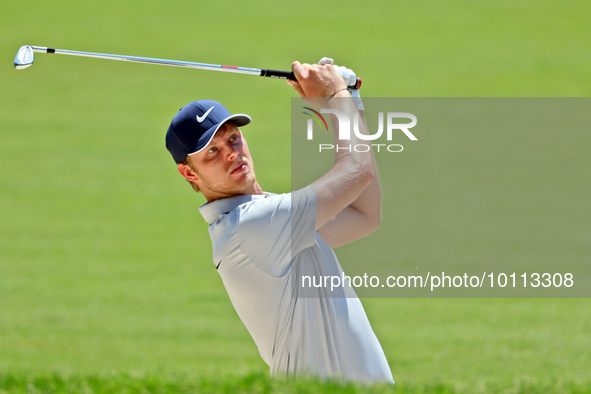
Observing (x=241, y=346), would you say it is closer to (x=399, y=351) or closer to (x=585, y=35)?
(x=399, y=351)

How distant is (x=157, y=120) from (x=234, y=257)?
47.5ft

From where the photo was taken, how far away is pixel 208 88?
60.6 ft

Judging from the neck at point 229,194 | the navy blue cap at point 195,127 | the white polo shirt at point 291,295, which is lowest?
the white polo shirt at point 291,295

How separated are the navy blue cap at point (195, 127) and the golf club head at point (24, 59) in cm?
106

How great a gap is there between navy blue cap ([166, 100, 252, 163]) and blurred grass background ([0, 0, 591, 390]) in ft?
3.38

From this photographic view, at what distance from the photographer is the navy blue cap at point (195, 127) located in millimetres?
3387

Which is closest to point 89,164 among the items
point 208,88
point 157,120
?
point 157,120

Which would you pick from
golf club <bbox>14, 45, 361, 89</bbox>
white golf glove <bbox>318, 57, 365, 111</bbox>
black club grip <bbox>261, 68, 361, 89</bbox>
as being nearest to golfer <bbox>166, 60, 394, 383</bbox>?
white golf glove <bbox>318, 57, 365, 111</bbox>

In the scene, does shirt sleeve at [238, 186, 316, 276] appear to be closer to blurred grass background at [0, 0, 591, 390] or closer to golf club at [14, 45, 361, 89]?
blurred grass background at [0, 0, 591, 390]

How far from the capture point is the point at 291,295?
3221mm

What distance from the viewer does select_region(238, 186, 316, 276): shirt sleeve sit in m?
3.14

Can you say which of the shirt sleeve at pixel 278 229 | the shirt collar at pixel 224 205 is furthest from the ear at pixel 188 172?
the shirt sleeve at pixel 278 229

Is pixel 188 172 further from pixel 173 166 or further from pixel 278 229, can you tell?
pixel 173 166

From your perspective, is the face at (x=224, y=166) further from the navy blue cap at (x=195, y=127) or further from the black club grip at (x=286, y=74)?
the black club grip at (x=286, y=74)
